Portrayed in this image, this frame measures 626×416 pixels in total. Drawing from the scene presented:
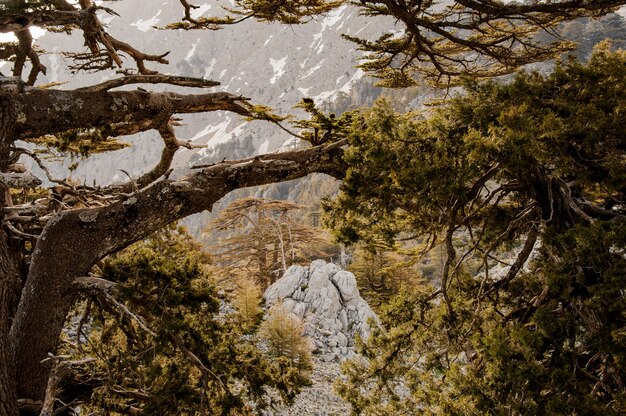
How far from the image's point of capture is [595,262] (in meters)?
2.78

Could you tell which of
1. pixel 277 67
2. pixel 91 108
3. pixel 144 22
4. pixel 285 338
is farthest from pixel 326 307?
pixel 144 22

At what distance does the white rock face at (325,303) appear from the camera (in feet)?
48.2

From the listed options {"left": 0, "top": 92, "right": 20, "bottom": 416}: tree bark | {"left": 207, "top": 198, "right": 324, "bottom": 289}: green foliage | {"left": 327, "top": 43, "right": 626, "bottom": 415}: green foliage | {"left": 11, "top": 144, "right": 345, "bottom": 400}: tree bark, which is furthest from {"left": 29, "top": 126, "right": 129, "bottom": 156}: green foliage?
{"left": 207, "top": 198, "right": 324, "bottom": 289}: green foliage

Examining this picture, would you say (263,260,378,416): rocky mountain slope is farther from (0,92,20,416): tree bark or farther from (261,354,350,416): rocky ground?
(0,92,20,416): tree bark

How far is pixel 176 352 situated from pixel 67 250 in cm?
128

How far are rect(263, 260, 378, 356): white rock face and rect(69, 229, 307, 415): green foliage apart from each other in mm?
10758

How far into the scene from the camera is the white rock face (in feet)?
48.2

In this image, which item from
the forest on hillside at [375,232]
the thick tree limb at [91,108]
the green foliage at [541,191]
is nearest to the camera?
the green foliage at [541,191]

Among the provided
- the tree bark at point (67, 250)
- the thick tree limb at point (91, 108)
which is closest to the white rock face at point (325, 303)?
the thick tree limb at point (91, 108)

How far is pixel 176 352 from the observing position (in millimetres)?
3498

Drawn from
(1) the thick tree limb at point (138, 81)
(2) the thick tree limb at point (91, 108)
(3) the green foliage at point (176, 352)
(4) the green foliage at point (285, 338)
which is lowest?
(4) the green foliage at point (285, 338)

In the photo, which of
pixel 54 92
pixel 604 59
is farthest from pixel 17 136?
pixel 604 59

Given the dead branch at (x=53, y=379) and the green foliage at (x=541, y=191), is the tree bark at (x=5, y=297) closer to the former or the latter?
the dead branch at (x=53, y=379)

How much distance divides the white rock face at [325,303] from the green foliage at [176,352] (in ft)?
35.3
